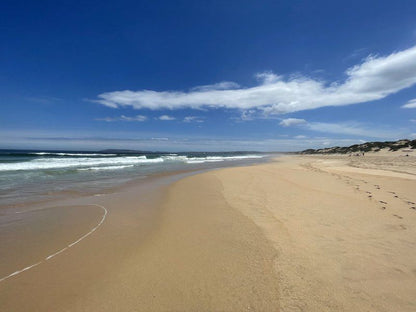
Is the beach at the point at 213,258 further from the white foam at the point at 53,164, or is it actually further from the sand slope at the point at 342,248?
the white foam at the point at 53,164

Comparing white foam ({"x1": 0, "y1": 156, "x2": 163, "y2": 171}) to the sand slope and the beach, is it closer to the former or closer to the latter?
the beach

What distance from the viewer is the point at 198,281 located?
113 inches

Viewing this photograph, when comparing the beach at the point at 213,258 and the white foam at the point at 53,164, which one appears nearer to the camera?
the beach at the point at 213,258

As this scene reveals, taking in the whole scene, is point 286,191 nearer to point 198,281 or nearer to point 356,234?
point 356,234

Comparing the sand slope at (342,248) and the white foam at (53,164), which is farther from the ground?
the white foam at (53,164)

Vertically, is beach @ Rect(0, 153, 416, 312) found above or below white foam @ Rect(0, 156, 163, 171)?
below

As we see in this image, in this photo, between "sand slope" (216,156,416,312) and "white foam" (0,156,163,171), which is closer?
"sand slope" (216,156,416,312)

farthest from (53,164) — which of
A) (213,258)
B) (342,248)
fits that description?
(342,248)

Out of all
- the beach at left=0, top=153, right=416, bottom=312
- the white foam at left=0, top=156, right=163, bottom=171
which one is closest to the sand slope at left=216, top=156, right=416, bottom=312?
the beach at left=0, top=153, right=416, bottom=312

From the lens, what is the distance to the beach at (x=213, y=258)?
8.34ft

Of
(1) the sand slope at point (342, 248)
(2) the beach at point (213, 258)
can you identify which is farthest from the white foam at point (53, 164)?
(1) the sand slope at point (342, 248)

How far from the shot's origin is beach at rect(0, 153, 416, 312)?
8.34 ft

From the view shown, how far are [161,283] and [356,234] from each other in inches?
158

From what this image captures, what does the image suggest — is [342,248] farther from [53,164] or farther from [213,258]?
[53,164]
